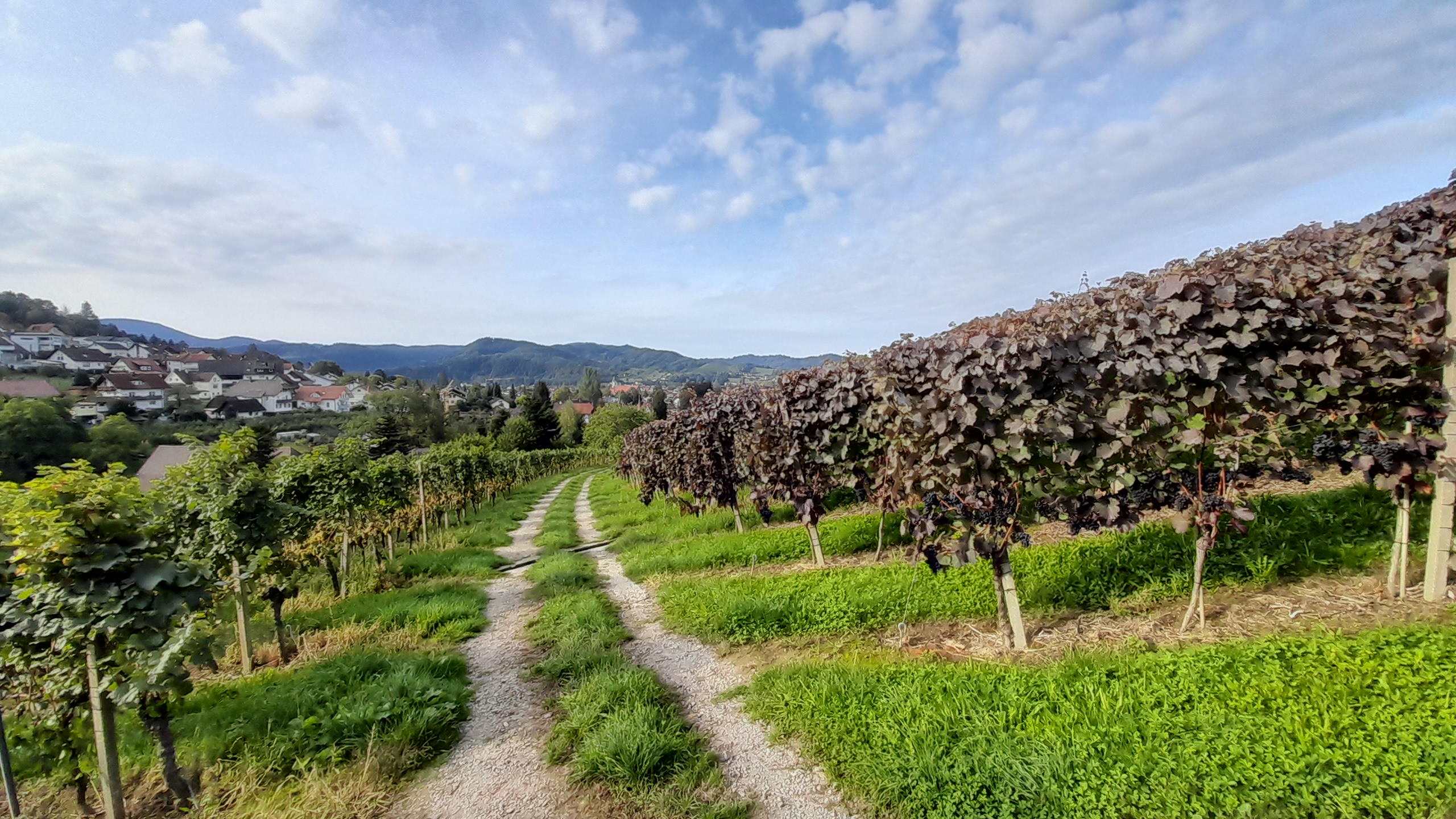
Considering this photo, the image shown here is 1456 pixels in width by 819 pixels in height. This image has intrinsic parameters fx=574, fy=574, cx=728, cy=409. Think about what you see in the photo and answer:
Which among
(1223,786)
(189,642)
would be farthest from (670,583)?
(1223,786)

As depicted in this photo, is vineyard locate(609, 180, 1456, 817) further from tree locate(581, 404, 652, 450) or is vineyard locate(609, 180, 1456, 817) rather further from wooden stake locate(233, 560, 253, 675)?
tree locate(581, 404, 652, 450)

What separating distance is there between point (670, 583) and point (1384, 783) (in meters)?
6.21

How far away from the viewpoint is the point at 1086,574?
16.2 ft

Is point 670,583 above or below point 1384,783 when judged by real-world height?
below

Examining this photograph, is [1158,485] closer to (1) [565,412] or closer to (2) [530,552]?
(2) [530,552]

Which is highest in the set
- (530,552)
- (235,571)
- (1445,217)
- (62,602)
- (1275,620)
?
(1445,217)

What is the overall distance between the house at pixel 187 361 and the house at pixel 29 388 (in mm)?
36046

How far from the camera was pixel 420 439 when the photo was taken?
62250mm

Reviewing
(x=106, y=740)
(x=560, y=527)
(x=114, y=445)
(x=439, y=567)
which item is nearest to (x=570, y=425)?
(x=114, y=445)

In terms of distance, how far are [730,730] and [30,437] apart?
46.2 metres

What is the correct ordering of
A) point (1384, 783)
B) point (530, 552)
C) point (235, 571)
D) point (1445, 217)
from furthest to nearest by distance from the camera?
point (530, 552) → point (235, 571) → point (1445, 217) → point (1384, 783)

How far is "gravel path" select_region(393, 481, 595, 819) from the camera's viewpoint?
122 inches

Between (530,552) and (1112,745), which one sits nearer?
(1112,745)

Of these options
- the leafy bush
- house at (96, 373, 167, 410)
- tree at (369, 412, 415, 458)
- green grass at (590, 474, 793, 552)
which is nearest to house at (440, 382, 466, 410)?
house at (96, 373, 167, 410)
